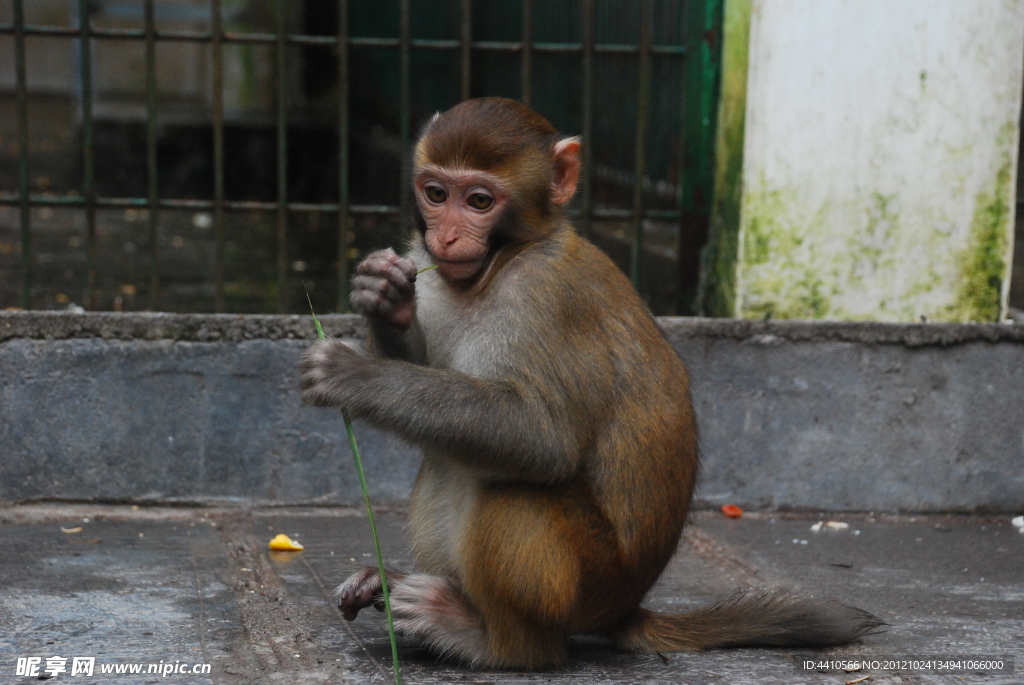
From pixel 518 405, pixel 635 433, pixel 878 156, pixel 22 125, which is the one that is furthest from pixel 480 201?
pixel 22 125

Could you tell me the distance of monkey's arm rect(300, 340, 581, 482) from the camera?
2.97 m

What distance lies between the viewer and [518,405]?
2.99 m

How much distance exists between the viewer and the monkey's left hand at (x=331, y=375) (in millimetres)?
3006

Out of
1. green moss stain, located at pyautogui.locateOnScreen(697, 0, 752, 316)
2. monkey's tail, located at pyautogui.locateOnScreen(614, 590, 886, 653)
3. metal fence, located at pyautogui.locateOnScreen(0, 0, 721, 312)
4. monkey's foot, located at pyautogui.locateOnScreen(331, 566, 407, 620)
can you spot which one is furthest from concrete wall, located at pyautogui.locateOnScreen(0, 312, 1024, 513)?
monkey's tail, located at pyautogui.locateOnScreen(614, 590, 886, 653)

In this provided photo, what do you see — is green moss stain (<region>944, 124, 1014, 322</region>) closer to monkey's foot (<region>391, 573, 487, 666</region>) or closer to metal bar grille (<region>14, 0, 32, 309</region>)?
monkey's foot (<region>391, 573, 487, 666</region>)

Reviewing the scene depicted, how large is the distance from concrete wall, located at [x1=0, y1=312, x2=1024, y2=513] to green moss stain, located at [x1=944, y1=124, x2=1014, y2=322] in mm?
148

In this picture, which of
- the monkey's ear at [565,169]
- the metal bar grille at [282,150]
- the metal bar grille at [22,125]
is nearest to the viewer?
the monkey's ear at [565,169]

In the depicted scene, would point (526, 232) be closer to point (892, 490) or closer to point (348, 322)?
point (348, 322)

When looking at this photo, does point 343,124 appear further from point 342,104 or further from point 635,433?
point 635,433

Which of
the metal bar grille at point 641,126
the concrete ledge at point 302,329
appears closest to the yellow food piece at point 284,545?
the concrete ledge at point 302,329

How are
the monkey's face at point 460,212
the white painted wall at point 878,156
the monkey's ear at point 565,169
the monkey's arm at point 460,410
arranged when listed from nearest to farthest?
the monkey's arm at point 460,410 → the monkey's face at point 460,212 → the monkey's ear at point 565,169 → the white painted wall at point 878,156

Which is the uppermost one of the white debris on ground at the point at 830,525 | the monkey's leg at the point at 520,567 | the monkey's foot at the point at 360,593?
the monkey's leg at the point at 520,567

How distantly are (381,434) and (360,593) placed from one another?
1344 millimetres

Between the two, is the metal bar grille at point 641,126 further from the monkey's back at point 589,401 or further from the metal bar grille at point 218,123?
the monkey's back at point 589,401
